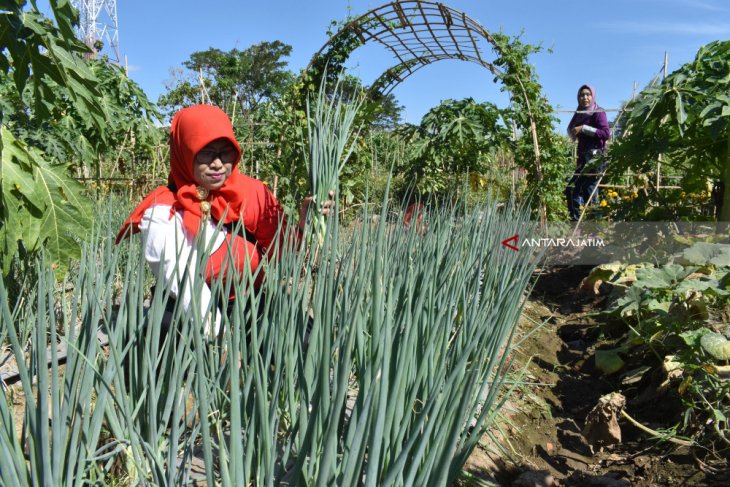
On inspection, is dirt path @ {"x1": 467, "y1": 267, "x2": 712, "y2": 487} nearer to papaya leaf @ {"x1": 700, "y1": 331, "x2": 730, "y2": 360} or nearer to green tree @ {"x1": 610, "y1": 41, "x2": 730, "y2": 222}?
papaya leaf @ {"x1": 700, "y1": 331, "x2": 730, "y2": 360}

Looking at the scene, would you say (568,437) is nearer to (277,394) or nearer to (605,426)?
(605,426)

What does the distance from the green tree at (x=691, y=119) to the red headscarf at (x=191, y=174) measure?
7.83 ft

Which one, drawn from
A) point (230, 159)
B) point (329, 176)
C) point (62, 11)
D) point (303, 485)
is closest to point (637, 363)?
point (329, 176)

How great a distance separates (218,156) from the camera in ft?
6.43

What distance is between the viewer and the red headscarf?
1.85 meters

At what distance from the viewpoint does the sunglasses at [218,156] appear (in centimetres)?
192

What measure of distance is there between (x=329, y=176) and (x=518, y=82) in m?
3.20

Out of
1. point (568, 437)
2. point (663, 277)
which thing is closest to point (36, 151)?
point (568, 437)

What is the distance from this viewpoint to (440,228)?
164 centimetres

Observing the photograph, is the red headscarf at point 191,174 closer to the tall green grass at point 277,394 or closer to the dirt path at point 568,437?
the tall green grass at point 277,394

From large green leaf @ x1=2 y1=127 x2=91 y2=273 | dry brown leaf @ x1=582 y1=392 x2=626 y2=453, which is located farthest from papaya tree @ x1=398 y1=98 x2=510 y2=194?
large green leaf @ x1=2 y1=127 x2=91 y2=273

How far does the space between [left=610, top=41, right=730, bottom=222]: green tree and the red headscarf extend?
239 cm

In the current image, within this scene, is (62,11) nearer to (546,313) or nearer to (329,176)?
(329,176)

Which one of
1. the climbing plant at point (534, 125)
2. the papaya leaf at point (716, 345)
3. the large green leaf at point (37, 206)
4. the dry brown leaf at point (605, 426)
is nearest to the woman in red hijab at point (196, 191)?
the large green leaf at point (37, 206)
